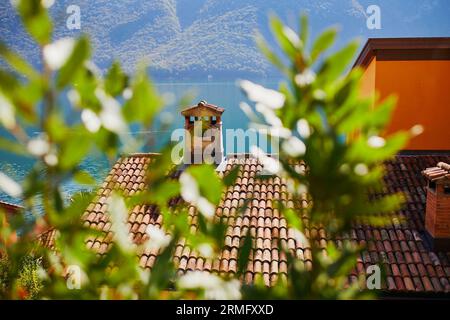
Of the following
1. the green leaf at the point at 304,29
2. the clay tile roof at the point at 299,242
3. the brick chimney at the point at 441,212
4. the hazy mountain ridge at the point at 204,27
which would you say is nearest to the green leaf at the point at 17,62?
the green leaf at the point at 304,29

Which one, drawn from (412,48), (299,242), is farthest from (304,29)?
(412,48)

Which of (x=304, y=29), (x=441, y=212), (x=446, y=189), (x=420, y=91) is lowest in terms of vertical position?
(x=304, y=29)

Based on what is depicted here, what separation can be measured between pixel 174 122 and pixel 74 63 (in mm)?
120

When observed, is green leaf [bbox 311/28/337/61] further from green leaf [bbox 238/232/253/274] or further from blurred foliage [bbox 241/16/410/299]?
green leaf [bbox 238/232/253/274]

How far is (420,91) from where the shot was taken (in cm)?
815

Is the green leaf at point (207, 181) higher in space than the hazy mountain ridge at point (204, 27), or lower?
lower

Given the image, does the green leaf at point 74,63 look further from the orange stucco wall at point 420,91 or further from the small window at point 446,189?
the orange stucco wall at point 420,91

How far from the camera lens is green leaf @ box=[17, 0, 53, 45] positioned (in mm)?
398

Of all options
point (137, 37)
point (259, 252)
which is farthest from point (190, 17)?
point (259, 252)

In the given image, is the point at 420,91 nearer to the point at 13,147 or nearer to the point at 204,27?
the point at 13,147

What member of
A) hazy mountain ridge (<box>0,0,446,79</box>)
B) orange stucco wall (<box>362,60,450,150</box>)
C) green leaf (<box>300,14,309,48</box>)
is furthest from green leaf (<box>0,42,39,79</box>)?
hazy mountain ridge (<box>0,0,446,79</box>)

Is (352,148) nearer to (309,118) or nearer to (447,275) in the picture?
(309,118)

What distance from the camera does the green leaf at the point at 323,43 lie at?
1.64 feet
